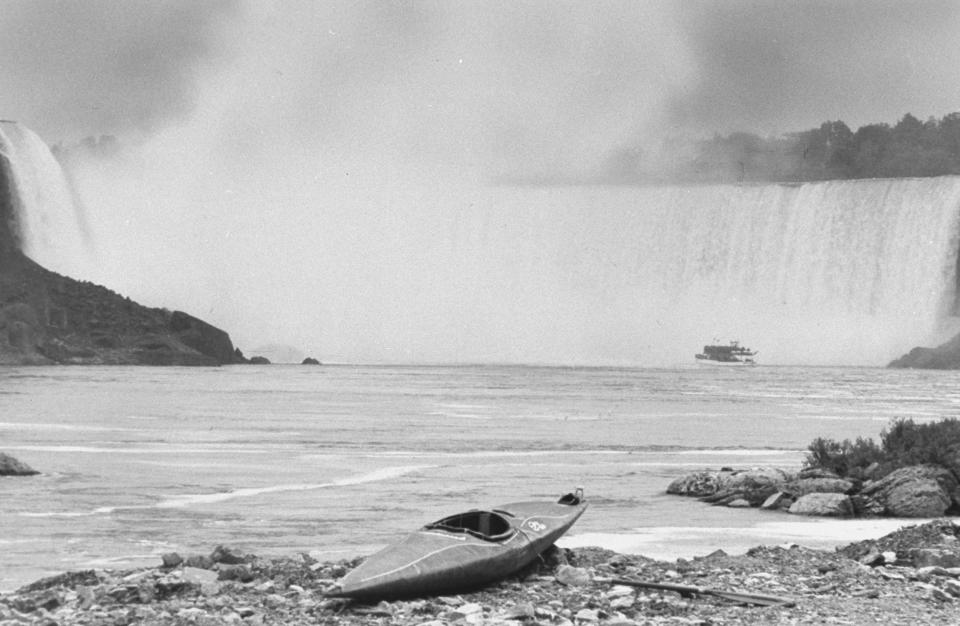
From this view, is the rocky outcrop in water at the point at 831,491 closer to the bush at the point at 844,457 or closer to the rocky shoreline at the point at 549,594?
the bush at the point at 844,457

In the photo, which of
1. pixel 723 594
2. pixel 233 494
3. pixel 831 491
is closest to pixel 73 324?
pixel 233 494

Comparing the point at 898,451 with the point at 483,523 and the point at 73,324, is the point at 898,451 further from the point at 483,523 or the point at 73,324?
the point at 73,324

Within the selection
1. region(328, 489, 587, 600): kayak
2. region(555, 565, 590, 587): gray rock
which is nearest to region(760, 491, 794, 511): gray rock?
region(328, 489, 587, 600): kayak

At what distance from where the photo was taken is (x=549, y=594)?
49.9ft

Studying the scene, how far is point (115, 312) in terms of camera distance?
115 metres

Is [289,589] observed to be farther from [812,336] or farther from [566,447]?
[812,336]

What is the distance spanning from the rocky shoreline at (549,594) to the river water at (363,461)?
7.81 ft

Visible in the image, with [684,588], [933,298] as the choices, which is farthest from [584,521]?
[933,298]

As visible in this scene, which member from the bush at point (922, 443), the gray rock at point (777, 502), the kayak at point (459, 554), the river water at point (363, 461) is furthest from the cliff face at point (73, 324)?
the kayak at point (459, 554)

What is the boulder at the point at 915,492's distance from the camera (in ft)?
81.3

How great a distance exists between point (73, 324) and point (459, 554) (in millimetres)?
101313

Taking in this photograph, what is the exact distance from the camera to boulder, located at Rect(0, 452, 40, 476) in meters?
29.2

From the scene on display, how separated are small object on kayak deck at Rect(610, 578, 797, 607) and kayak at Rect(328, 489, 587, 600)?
40.4 inches

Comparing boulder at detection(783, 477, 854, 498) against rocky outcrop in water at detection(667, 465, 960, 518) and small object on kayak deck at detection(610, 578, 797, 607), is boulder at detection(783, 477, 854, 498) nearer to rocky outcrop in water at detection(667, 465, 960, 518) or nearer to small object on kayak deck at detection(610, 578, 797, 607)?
rocky outcrop in water at detection(667, 465, 960, 518)
